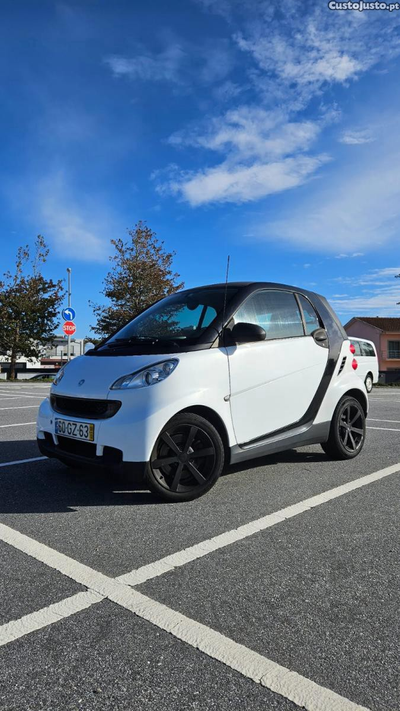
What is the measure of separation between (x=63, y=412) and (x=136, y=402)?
781 millimetres

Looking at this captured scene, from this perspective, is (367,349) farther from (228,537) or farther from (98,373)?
(228,537)

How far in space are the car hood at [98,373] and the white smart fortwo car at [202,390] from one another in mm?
10

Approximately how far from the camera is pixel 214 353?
3.76m

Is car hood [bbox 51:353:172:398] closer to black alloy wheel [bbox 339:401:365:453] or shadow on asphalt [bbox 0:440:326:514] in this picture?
shadow on asphalt [bbox 0:440:326:514]

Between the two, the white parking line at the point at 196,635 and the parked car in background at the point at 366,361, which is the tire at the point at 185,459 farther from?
the parked car in background at the point at 366,361

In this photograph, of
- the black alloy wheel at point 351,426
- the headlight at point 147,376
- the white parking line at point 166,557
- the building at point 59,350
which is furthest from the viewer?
the building at point 59,350

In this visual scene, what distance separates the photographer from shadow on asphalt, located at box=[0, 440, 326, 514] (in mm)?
3523

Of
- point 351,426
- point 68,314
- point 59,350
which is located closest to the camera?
point 351,426

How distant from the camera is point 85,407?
3.64 m

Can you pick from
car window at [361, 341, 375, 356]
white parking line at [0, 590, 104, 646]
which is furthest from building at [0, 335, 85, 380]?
white parking line at [0, 590, 104, 646]

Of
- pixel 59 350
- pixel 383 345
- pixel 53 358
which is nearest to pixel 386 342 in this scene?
pixel 383 345

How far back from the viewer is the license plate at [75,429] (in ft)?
11.4

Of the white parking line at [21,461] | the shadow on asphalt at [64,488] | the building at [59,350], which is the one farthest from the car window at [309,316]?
the building at [59,350]

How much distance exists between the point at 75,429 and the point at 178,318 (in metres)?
1.33
